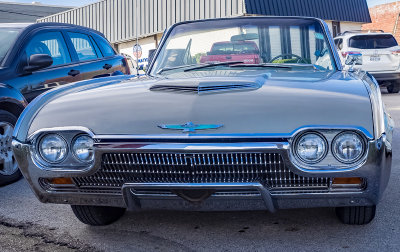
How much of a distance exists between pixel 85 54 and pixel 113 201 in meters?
4.31

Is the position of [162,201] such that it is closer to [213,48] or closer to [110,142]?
[110,142]

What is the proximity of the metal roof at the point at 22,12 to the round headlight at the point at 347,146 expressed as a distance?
42.7 m

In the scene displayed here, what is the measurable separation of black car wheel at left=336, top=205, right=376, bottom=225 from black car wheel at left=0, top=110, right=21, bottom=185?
319cm

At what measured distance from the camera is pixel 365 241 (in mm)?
3098

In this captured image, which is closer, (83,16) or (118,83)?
(118,83)

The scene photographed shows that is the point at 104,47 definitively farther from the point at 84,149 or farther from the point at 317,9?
the point at 317,9

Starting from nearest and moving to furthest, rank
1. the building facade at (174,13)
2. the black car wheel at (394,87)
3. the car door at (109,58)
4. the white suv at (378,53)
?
the car door at (109,58), the white suv at (378,53), the black car wheel at (394,87), the building facade at (174,13)

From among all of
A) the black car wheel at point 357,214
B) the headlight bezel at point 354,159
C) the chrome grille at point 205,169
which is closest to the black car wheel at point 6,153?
the chrome grille at point 205,169

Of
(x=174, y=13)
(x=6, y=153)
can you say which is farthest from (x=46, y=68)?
(x=174, y=13)

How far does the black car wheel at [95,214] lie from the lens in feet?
Result: 11.3

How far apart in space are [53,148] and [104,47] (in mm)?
4705

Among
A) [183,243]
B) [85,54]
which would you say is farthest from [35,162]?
[85,54]

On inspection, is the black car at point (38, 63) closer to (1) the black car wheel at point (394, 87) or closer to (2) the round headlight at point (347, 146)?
(2) the round headlight at point (347, 146)

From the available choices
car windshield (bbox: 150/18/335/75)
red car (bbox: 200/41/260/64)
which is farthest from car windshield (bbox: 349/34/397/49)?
red car (bbox: 200/41/260/64)
